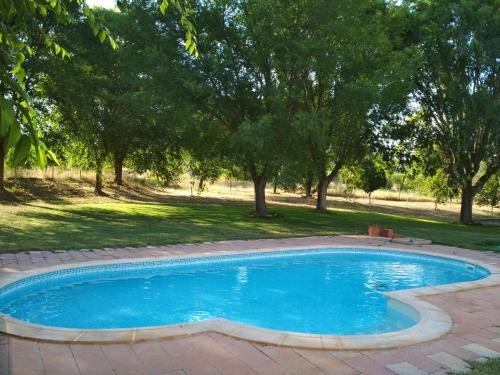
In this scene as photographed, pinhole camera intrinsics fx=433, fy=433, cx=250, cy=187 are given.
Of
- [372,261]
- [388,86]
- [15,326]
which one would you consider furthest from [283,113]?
[15,326]

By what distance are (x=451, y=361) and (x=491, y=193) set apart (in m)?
35.3

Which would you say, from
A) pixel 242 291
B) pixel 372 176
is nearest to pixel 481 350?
pixel 242 291

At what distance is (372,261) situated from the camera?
12539 mm

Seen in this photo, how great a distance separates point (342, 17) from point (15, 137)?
18169mm

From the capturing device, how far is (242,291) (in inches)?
378

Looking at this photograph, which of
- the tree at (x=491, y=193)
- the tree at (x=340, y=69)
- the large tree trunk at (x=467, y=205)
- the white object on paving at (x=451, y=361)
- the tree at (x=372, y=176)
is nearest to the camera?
the white object on paving at (x=451, y=361)

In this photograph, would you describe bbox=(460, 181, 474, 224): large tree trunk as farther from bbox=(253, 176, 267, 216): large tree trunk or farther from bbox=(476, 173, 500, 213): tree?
bbox=(253, 176, 267, 216): large tree trunk

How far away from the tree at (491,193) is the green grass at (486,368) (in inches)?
1240

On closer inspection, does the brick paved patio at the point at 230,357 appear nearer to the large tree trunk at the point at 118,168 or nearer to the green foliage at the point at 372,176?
the green foliage at the point at 372,176

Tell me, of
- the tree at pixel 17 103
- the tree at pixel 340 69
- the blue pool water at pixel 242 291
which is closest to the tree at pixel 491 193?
the tree at pixel 340 69

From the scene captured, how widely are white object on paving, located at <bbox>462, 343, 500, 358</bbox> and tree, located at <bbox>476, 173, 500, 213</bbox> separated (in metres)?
30.8

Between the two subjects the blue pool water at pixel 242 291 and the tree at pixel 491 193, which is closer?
the blue pool water at pixel 242 291

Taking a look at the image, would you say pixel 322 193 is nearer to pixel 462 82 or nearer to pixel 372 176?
pixel 372 176

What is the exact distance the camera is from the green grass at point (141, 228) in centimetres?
1178
